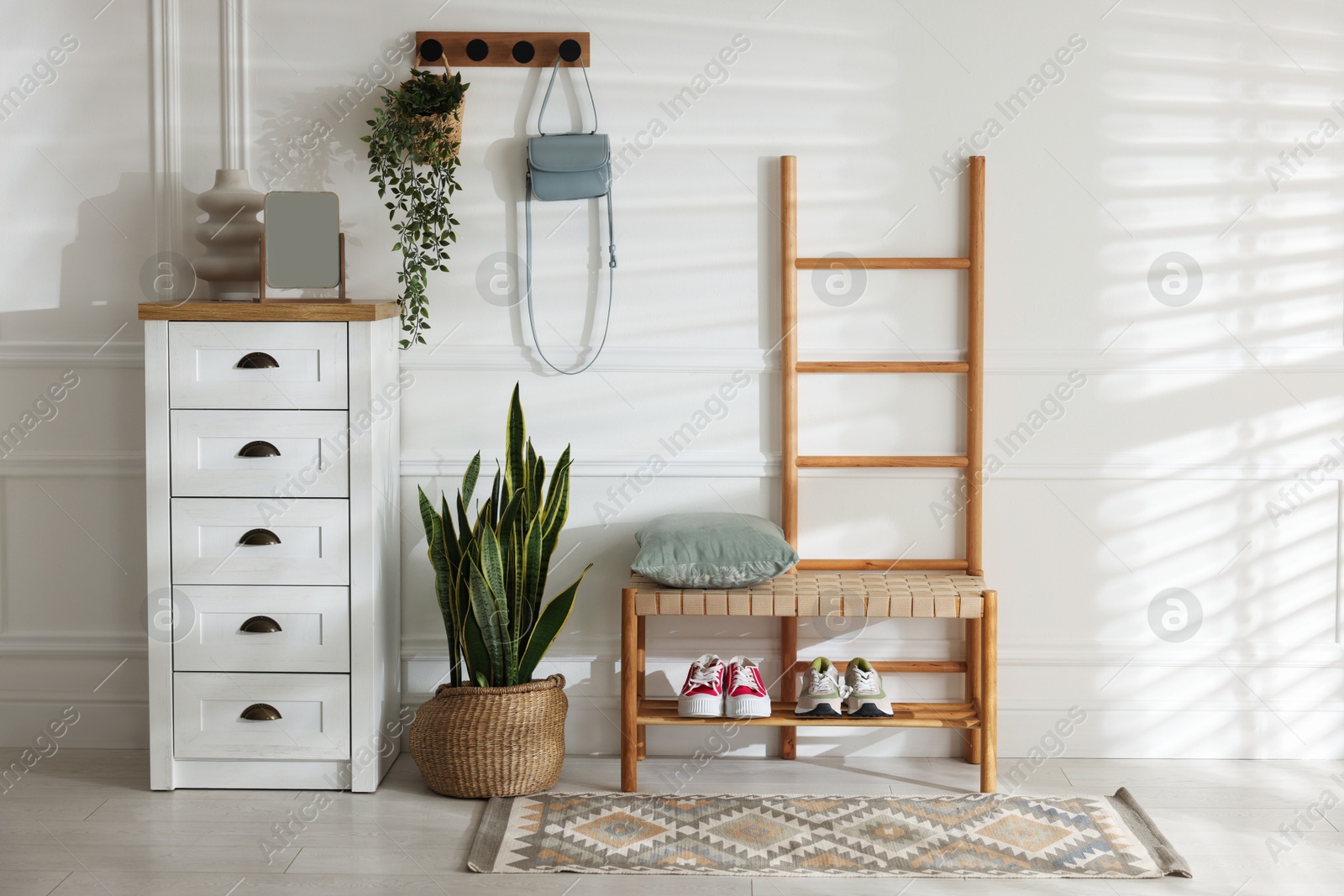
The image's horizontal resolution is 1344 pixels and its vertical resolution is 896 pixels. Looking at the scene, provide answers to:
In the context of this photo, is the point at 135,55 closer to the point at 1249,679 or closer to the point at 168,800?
the point at 168,800

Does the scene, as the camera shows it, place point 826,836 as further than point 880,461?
No

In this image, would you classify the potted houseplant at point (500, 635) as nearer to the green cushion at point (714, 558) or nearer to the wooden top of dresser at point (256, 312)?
the green cushion at point (714, 558)

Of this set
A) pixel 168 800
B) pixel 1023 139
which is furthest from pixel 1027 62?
pixel 168 800

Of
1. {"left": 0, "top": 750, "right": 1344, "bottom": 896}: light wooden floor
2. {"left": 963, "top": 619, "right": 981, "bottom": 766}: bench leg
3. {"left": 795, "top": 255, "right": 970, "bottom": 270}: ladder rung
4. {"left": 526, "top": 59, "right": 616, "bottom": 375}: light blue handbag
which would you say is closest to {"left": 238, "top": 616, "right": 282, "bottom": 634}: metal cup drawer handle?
{"left": 0, "top": 750, "right": 1344, "bottom": 896}: light wooden floor

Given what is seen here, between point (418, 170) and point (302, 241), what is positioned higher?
point (418, 170)

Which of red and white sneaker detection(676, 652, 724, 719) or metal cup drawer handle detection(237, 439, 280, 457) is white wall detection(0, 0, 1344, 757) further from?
metal cup drawer handle detection(237, 439, 280, 457)

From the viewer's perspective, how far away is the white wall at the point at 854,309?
2883mm

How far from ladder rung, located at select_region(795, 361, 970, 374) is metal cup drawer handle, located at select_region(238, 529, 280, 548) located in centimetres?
134

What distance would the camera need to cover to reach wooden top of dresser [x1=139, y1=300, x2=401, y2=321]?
2.58 meters

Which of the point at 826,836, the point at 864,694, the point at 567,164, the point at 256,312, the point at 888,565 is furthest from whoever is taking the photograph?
the point at 888,565

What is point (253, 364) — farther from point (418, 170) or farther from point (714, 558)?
point (714, 558)

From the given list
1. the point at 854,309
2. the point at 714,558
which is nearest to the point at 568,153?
the point at 854,309

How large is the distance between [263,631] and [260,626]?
0.02m

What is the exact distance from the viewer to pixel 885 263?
2.89 meters
